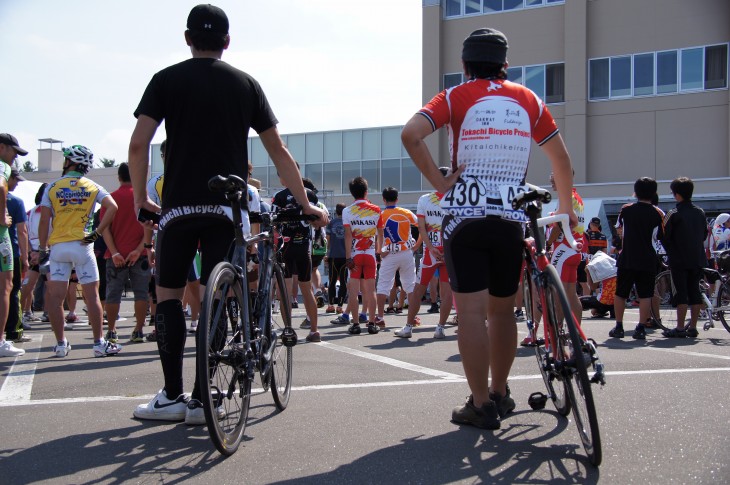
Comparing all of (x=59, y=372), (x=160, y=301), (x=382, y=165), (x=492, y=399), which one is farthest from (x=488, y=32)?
(x=382, y=165)

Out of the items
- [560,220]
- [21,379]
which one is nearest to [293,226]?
[21,379]

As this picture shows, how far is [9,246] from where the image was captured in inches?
297

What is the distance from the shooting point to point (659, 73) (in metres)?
29.2

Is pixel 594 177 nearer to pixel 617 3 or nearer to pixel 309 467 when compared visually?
pixel 617 3

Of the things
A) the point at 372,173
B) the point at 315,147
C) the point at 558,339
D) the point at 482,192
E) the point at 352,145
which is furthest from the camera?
the point at 315,147

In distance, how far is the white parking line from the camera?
16.9 feet

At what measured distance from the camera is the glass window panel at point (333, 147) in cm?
3716

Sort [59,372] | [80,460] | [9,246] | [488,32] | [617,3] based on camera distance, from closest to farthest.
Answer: [80,460] → [488,32] → [59,372] → [9,246] → [617,3]

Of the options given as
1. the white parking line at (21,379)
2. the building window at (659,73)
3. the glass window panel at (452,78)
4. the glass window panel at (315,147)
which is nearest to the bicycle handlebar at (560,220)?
the white parking line at (21,379)

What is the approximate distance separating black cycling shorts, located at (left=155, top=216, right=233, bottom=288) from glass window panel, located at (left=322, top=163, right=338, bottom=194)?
108 feet

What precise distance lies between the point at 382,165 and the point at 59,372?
1191 inches

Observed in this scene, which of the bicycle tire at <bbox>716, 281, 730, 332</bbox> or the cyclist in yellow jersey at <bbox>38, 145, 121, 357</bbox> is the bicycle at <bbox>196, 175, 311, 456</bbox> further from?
the bicycle tire at <bbox>716, 281, 730, 332</bbox>

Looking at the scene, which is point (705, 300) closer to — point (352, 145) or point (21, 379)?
point (21, 379)

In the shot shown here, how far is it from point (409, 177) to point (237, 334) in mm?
31724
